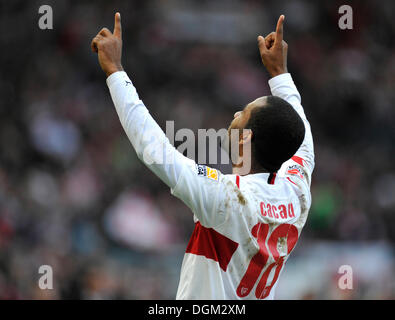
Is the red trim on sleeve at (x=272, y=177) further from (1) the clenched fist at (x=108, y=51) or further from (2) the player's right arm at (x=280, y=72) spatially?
(1) the clenched fist at (x=108, y=51)

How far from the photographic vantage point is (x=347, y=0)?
48.4 ft

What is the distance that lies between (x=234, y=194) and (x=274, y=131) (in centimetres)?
36

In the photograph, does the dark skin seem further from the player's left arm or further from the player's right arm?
the player's right arm

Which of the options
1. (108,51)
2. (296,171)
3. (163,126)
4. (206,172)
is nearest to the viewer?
(206,172)

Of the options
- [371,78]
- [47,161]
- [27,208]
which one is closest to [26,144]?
[47,161]

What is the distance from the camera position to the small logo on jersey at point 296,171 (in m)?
3.38

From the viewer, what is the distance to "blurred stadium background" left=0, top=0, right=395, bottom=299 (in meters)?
8.60

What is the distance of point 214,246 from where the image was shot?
298cm

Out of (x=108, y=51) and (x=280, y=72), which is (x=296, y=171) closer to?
(x=280, y=72)

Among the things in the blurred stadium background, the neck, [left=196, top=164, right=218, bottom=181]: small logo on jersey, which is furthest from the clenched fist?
the blurred stadium background

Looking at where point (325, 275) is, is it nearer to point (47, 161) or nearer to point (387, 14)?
point (47, 161)

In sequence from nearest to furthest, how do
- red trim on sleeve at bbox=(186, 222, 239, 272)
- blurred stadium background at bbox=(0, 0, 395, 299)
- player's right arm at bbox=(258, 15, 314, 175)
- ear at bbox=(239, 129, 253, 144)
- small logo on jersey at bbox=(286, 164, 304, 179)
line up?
red trim on sleeve at bbox=(186, 222, 239, 272) → ear at bbox=(239, 129, 253, 144) → small logo on jersey at bbox=(286, 164, 304, 179) → player's right arm at bbox=(258, 15, 314, 175) → blurred stadium background at bbox=(0, 0, 395, 299)

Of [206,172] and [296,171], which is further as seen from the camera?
[296,171]

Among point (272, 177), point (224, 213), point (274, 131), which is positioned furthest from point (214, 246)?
point (274, 131)
